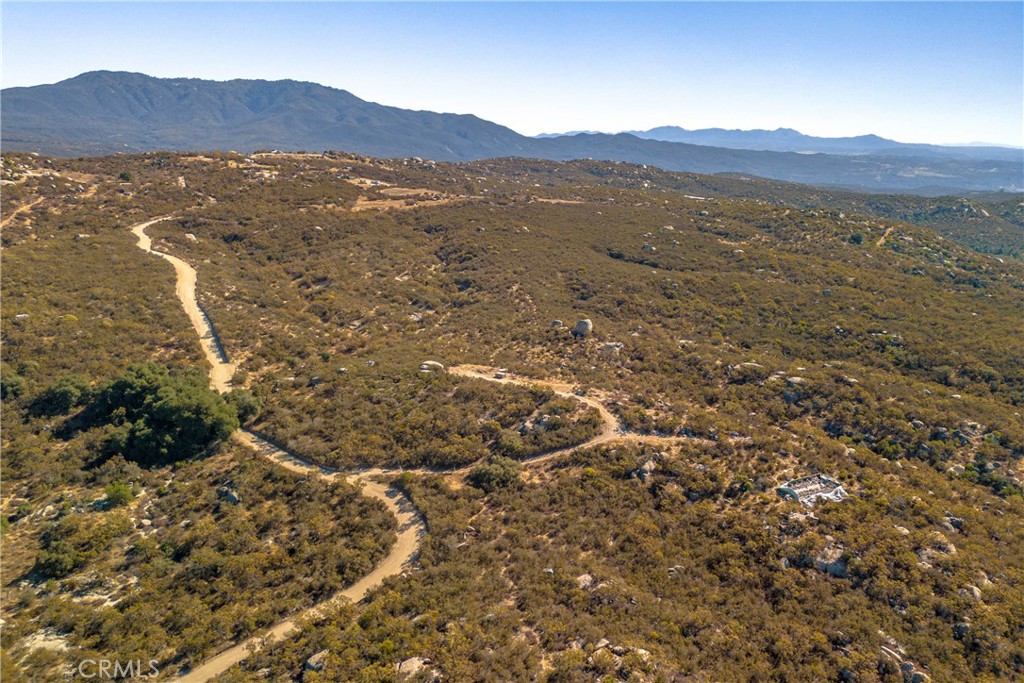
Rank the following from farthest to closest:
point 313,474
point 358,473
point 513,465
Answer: point 513,465 < point 358,473 < point 313,474

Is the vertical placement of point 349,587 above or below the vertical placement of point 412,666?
below

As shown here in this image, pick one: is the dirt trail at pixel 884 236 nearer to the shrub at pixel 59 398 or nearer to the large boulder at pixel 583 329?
the large boulder at pixel 583 329

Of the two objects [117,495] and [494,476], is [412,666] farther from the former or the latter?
[117,495]

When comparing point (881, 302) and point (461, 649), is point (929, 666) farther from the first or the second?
point (881, 302)

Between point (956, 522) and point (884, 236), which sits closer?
point (956, 522)

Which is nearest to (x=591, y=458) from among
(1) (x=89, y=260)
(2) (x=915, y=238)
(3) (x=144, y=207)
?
(1) (x=89, y=260)

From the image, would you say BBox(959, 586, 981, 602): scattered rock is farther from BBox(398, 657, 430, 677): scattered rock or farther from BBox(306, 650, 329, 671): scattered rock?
BBox(306, 650, 329, 671): scattered rock

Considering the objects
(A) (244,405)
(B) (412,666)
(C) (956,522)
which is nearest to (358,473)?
(A) (244,405)
